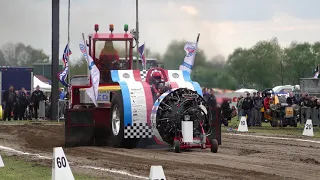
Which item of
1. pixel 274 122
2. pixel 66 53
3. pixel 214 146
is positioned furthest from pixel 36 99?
pixel 214 146

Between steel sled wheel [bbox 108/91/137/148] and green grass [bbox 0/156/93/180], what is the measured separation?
3.59 m

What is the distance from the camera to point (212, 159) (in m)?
16.6

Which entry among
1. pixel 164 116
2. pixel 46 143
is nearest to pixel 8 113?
pixel 46 143

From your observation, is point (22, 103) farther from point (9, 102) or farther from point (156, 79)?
point (156, 79)

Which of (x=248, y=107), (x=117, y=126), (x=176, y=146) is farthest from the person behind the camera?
(x=248, y=107)

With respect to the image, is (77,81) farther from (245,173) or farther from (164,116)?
(245,173)

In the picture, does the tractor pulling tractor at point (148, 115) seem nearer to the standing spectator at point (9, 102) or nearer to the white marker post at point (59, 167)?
the white marker post at point (59, 167)

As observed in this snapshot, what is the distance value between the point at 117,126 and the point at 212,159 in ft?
13.9

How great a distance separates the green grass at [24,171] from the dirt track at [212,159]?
536 mm

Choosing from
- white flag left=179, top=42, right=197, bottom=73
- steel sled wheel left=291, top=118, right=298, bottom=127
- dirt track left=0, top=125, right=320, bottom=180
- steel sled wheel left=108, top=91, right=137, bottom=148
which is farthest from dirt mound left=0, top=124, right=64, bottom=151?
steel sled wheel left=291, top=118, right=298, bottom=127

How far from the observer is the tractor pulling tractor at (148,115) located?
61.0 feet

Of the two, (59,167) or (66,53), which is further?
(66,53)

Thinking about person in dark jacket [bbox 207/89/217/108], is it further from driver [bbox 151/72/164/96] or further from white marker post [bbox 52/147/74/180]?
white marker post [bbox 52/147/74/180]

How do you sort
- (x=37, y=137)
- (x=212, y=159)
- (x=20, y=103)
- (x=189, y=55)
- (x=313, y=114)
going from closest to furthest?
(x=212, y=159), (x=189, y=55), (x=37, y=137), (x=313, y=114), (x=20, y=103)
